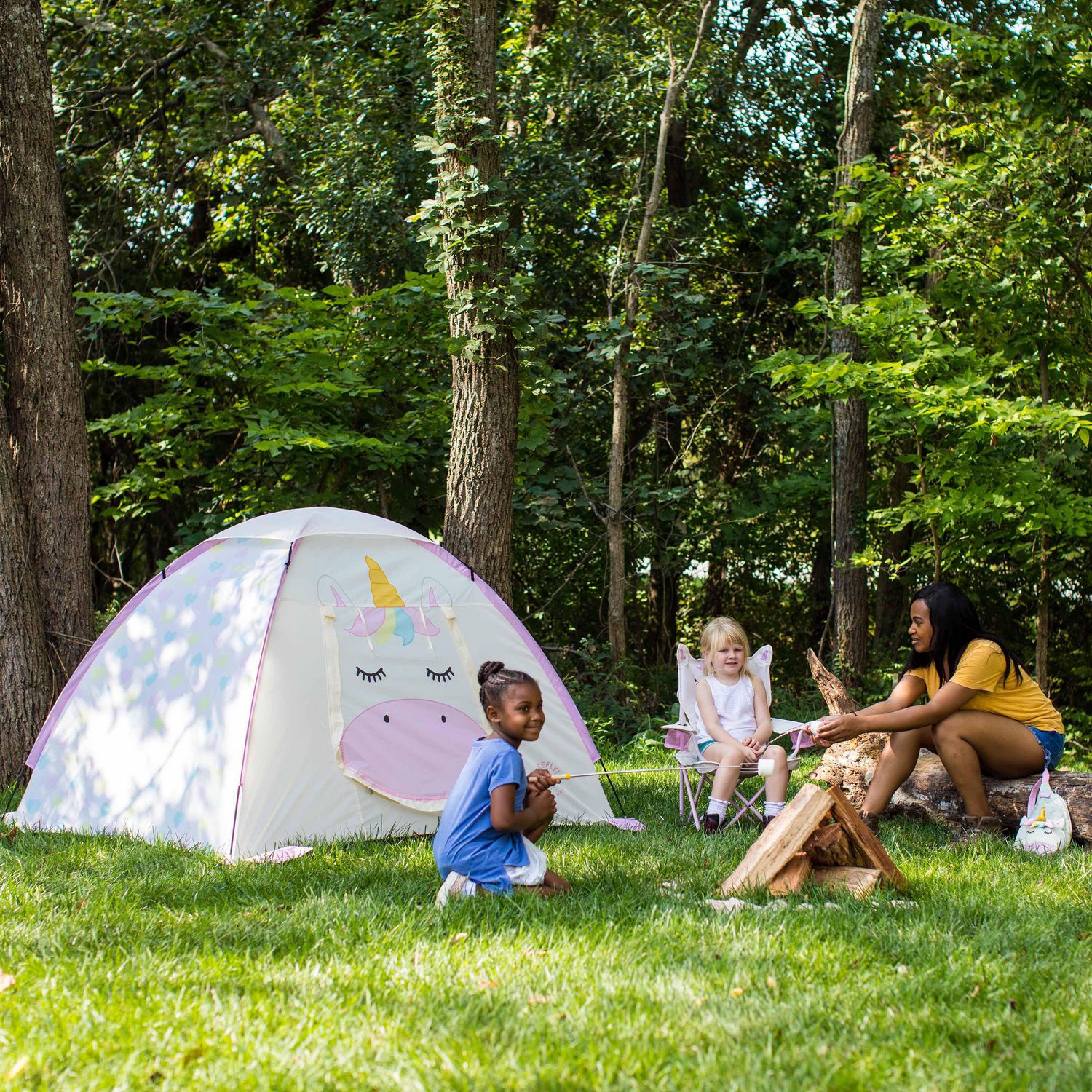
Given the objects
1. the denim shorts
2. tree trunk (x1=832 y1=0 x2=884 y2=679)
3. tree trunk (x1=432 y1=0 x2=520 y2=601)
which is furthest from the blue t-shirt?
tree trunk (x1=832 y1=0 x2=884 y2=679)

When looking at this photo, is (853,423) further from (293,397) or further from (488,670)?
(488,670)

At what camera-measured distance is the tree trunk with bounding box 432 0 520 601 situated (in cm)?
599

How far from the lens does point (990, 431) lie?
20.6 feet

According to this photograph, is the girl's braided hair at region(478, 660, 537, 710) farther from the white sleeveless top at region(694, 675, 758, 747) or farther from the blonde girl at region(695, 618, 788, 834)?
the white sleeveless top at region(694, 675, 758, 747)

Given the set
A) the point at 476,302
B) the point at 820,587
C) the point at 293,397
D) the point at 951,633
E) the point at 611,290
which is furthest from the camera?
the point at 820,587

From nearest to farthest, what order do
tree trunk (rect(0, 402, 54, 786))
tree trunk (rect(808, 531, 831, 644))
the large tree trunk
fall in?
tree trunk (rect(0, 402, 54, 786)), the large tree trunk, tree trunk (rect(808, 531, 831, 644))

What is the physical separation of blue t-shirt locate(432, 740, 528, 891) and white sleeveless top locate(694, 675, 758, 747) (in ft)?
5.60

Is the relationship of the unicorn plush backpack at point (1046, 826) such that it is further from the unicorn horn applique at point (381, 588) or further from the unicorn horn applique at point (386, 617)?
the unicorn horn applique at point (381, 588)

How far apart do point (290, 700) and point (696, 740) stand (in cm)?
183

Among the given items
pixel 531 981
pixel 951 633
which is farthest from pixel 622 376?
pixel 531 981

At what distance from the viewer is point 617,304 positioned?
32.7 feet

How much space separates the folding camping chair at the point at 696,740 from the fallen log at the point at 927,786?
0.75 ft

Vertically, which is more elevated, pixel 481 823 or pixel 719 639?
pixel 719 639

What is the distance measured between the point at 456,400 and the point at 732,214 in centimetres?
491
